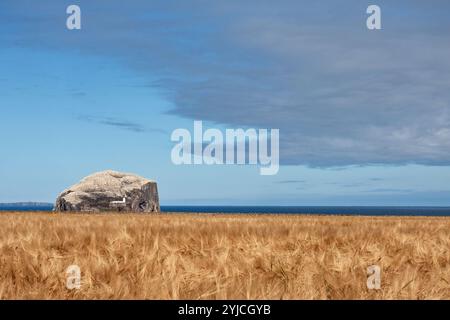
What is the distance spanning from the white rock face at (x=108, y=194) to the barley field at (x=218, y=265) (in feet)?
148

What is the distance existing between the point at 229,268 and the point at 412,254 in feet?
Result: 10.3

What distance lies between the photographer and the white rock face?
5472 centimetres

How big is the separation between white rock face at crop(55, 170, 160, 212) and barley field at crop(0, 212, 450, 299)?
148 feet

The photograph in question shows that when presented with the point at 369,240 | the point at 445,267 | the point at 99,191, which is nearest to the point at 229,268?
the point at 445,267

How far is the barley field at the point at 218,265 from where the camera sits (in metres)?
5.37

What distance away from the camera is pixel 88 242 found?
337 inches

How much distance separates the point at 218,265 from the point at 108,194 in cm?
5054

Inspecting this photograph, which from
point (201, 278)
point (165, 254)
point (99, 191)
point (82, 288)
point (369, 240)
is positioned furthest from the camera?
point (99, 191)

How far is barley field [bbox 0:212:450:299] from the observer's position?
537cm

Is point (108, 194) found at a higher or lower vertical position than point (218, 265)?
higher

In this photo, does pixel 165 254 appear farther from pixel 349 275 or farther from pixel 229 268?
pixel 349 275

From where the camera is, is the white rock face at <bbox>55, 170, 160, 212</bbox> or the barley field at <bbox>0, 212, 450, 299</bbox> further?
the white rock face at <bbox>55, 170, 160, 212</bbox>

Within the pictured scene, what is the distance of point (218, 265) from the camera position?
659cm
